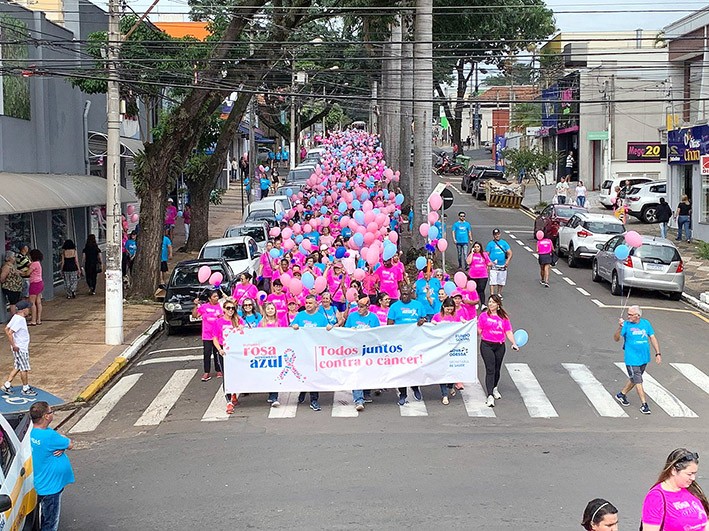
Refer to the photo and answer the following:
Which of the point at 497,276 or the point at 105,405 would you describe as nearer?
the point at 105,405

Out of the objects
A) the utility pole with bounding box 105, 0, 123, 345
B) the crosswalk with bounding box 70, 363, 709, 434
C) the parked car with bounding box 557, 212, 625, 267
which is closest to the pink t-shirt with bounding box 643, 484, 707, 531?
the crosswalk with bounding box 70, 363, 709, 434

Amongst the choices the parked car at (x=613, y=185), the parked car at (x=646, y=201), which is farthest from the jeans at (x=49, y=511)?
the parked car at (x=613, y=185)

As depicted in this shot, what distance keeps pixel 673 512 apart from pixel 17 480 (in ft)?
17.4

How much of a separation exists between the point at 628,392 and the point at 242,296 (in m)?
6.66

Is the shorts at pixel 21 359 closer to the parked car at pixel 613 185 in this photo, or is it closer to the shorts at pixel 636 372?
the shorts at pixel 636 372

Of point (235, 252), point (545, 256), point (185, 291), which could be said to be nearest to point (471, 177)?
point (545, 256)

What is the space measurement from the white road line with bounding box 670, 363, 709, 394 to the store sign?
3556 cm

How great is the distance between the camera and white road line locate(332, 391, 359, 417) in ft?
46.4

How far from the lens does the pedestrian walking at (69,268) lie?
2519 cm

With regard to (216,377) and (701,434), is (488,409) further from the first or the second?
(216,377)

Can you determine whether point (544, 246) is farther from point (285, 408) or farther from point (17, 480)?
point (17, 480)

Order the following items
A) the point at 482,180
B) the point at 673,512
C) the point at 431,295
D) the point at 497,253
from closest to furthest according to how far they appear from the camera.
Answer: the point at 673,512 < the point at 431,295 < the point at 497,253 < the point at 482,180

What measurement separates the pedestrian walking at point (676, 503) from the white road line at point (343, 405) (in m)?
7.74

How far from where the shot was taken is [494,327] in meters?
14.2
